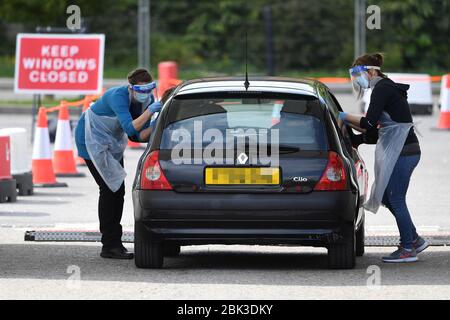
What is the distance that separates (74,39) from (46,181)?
20.3ft

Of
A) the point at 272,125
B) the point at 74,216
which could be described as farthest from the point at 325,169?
the point at 74,216

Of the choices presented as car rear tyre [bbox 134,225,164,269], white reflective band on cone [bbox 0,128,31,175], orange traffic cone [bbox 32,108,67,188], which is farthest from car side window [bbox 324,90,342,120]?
orange traffic cone [bbox 32,108,67,188]

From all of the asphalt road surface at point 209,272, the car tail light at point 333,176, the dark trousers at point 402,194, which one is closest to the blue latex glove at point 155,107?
the asphalt road surface at point 209,272

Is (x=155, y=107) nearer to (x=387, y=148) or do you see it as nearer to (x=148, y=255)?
(x=148, y=255)

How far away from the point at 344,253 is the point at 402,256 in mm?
857

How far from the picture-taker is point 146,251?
33.6 feet

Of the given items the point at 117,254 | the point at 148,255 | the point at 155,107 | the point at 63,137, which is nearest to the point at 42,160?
the point at 63,137

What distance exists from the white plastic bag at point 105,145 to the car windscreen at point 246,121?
3.75 ft

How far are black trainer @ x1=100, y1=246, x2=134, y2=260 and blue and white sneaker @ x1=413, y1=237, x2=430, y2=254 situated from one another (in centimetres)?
208

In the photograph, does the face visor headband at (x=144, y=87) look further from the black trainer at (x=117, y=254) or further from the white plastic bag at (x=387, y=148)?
the white plastic bag at (x=387, y=148)

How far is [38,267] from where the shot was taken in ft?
34.4

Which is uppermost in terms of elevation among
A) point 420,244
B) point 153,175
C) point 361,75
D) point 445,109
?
point 361,75

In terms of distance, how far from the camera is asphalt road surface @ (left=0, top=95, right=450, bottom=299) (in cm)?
920

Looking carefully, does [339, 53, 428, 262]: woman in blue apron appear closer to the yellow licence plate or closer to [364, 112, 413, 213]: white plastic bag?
[364, 112, 413, 213]: white plastic bag
